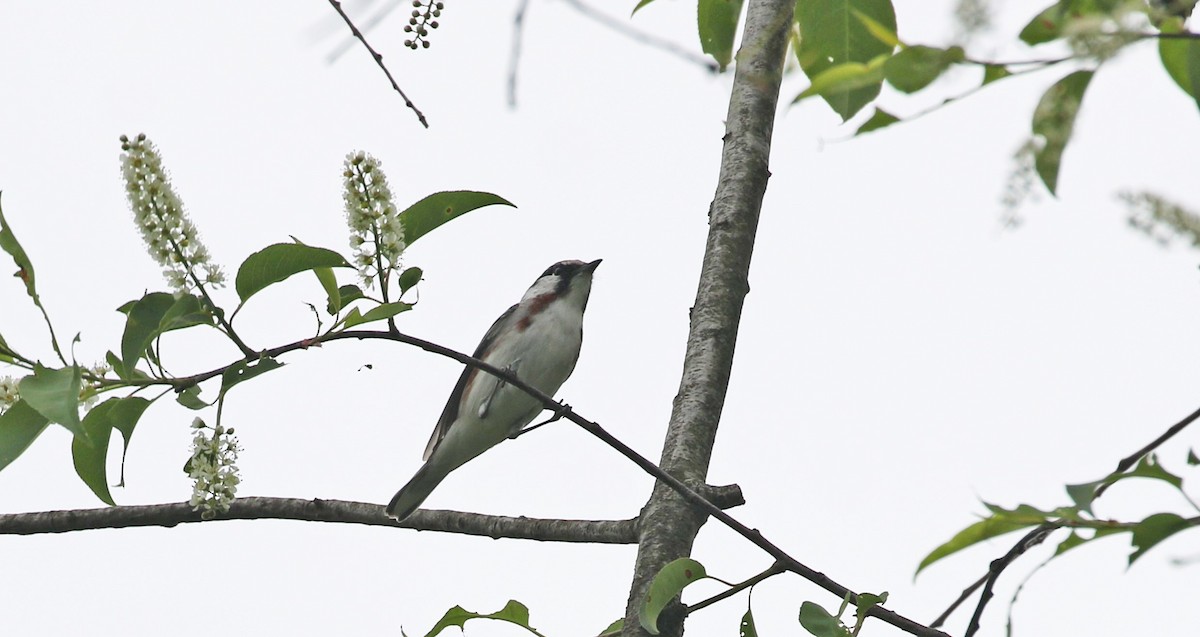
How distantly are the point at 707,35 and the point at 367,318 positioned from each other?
98cm

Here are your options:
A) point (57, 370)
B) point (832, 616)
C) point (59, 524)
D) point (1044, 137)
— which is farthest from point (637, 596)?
point (59, 524)

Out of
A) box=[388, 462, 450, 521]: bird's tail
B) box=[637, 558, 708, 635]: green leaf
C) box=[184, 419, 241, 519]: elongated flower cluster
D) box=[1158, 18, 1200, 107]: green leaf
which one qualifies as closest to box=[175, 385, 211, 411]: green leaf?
box=[184, 419, 241, 519]: elongated flower cluster

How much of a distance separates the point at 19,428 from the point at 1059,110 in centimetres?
186

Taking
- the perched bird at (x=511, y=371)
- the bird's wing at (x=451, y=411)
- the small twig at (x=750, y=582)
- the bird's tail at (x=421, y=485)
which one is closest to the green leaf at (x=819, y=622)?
the small twig at (x=750, y=582)

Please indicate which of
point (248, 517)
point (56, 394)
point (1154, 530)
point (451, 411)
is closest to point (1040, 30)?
point (1154, 530)

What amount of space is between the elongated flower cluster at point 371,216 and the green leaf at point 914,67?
4.14 feet

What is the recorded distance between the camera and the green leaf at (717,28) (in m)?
2.70

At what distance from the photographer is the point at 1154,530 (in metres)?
1.57

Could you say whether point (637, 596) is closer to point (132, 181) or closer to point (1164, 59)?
point (132, 181)

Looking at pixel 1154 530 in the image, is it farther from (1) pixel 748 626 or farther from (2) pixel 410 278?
(2) pixel 410 278

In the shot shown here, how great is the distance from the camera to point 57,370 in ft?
7.16

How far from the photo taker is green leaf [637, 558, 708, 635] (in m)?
2.53

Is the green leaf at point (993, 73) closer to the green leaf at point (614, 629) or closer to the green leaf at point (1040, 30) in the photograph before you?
the green leaf at point (1040, 30)

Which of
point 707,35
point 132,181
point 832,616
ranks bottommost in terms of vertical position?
point 832,616
